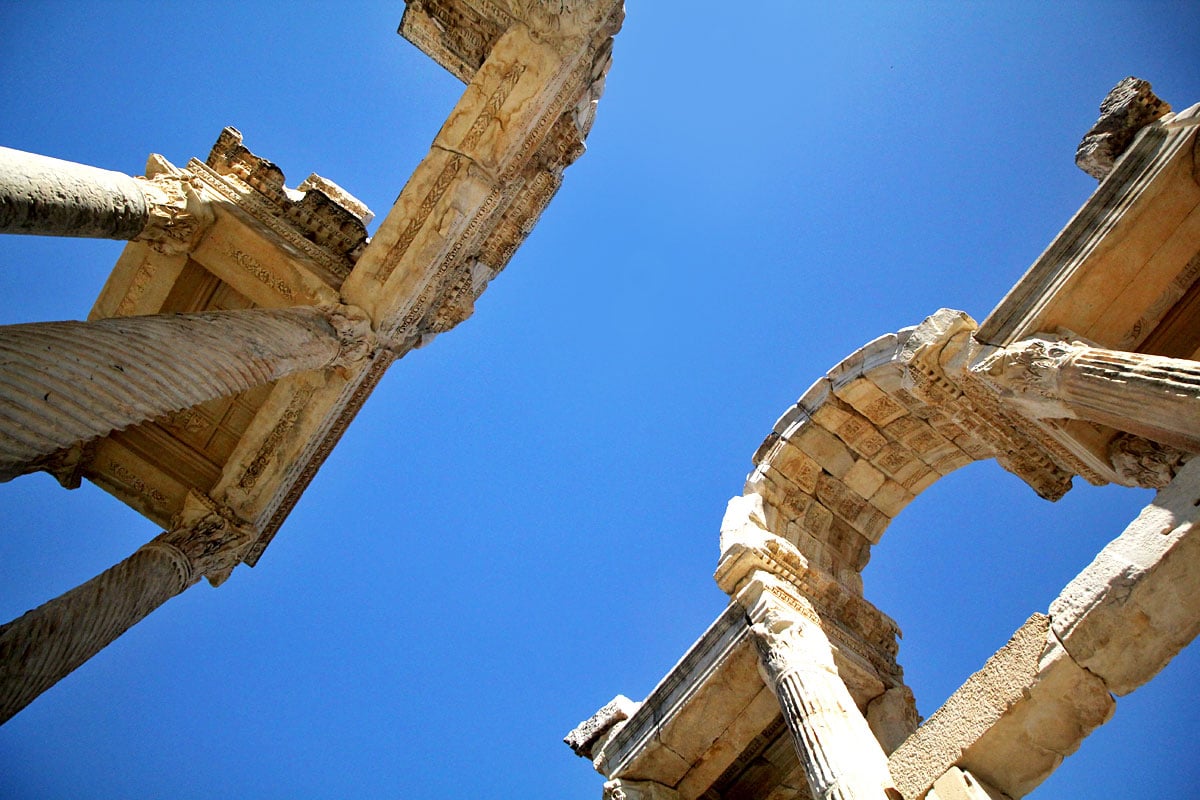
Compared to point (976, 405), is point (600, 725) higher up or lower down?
lower down

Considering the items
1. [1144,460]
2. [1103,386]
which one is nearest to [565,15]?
[1103,386]

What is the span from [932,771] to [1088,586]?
1764 mm

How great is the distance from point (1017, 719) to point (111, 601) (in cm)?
749

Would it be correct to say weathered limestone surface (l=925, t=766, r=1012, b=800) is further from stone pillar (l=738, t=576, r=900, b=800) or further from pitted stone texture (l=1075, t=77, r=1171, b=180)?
pitted stone texture (l=1075, t=77, r=1171, b=180)

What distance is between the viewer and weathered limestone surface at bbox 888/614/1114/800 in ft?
16.6

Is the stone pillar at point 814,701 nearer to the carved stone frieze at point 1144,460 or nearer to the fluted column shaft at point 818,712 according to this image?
the fluted column shaft at point 818,712

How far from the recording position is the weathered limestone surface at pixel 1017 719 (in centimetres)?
506

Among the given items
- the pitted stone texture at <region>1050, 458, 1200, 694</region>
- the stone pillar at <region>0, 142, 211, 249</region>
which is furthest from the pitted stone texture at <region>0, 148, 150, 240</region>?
the pitted stone texture at <region>1050, 458, 1200, 694</region>

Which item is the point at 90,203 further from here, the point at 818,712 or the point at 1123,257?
the point at 1123,257

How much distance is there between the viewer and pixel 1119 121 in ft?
19.9

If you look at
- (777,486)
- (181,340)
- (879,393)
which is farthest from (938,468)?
(181,340)

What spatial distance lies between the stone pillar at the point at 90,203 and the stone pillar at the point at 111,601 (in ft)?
10.1

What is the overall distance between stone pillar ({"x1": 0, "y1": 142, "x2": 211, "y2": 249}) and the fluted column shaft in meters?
6.70

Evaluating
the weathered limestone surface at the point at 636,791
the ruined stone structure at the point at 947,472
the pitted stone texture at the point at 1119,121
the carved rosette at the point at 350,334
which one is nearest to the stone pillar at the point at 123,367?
the carved rosette at the point at 350,334
